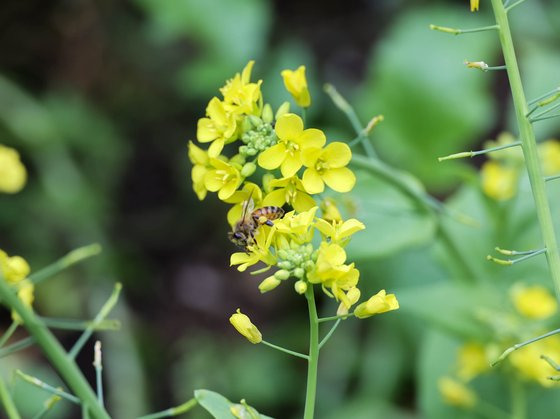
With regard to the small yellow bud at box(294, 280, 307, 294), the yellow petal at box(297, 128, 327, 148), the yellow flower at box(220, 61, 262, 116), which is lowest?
the small yellow bud at box(294, 280, 307, 294)

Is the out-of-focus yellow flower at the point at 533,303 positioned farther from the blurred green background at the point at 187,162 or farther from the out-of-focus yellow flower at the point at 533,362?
the blurred green background at the point at 187,162

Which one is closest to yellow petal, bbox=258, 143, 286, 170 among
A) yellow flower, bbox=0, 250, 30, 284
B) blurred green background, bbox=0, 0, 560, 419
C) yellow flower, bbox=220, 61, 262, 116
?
yellow flower, bbox=220, 61, 262, 116

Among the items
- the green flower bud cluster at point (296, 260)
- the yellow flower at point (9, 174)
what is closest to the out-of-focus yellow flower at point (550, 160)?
the green flower bud cluster at point (296, 260)

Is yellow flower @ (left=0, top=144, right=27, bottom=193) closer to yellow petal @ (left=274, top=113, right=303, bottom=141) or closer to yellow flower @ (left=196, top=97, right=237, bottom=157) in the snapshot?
yellow flower @ (left=196, top=97, right=237, bottom=157)

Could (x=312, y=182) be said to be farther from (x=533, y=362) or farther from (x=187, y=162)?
→ (x=187, y=162)

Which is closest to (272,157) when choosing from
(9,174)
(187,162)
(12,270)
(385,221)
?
(12,270)

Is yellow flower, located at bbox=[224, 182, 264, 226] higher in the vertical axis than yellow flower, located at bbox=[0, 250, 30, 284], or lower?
higher
